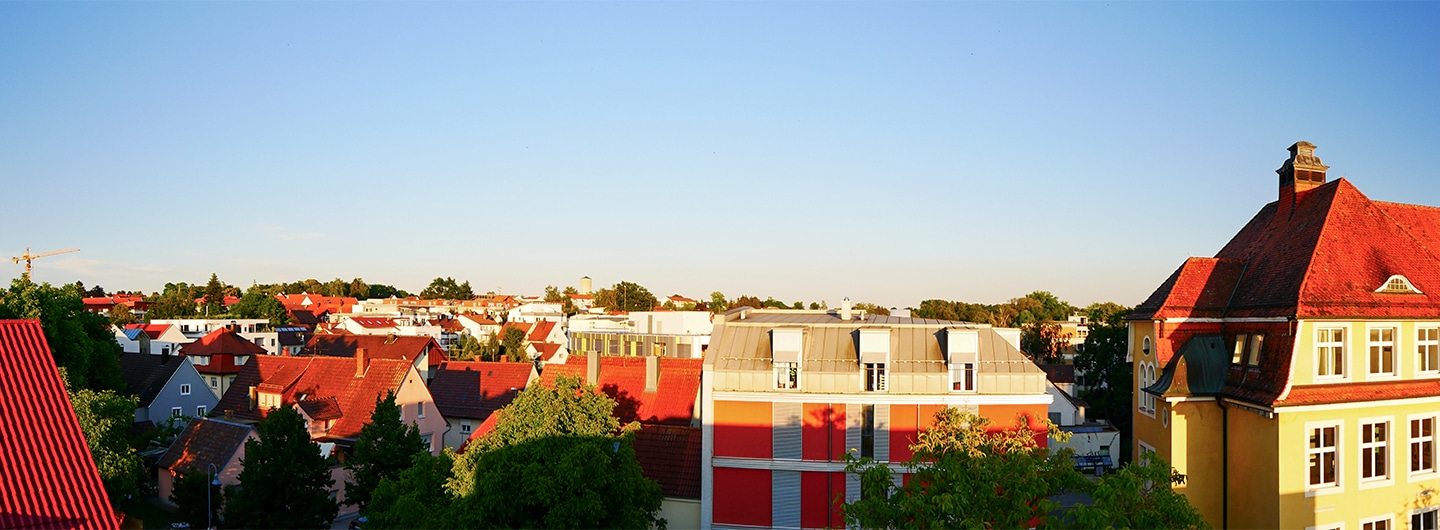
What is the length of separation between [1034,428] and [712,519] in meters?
9.82

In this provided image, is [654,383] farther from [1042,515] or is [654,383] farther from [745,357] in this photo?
[1042,515]

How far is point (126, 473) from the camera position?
2808 cm

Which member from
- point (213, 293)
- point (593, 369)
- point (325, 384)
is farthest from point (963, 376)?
point (213, 293)

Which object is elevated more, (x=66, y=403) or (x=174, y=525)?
(x=66, y=403)

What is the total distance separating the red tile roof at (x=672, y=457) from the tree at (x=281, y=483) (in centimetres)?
1069

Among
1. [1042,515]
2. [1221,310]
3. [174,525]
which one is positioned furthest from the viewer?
[174,525]

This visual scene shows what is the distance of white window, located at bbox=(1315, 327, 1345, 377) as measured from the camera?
2062 cm

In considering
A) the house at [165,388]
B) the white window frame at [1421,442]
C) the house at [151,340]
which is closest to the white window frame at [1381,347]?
the white window frame at [1421,442]

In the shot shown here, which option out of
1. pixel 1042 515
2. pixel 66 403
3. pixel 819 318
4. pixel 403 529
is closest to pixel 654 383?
pixel 819 318

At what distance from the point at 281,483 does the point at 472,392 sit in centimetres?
2141

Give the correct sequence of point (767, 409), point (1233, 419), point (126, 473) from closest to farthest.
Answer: point (1233, 419)
point (767, 409)
point (126, 473)

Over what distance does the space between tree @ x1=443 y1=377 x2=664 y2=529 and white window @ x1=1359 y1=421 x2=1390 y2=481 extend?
17296mm

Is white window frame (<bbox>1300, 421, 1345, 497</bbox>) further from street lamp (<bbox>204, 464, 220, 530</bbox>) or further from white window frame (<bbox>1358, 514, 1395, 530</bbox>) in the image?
street lamp (<bbox>204, 464, 220, 530</bbox>)

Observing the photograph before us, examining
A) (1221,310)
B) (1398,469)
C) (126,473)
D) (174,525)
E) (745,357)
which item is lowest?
(174,525)
